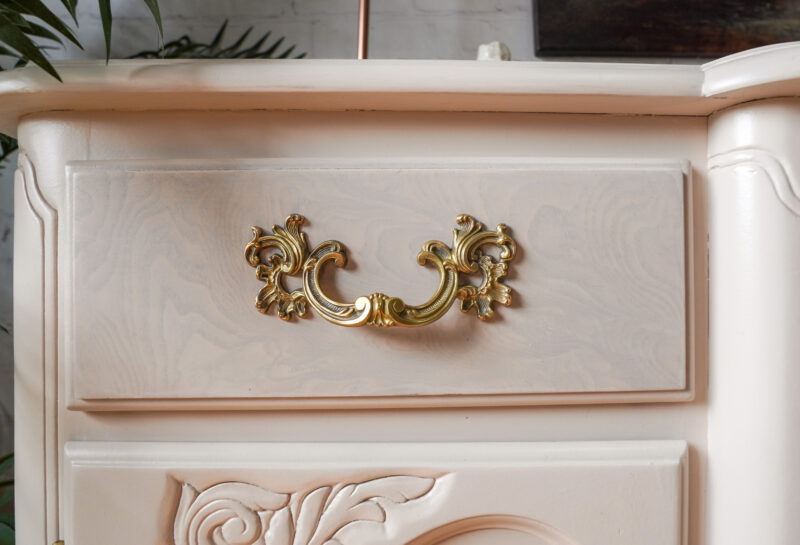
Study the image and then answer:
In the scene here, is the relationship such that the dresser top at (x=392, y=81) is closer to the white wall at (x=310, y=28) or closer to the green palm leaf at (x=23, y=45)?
the green palm leaf at (x=23, y=45)

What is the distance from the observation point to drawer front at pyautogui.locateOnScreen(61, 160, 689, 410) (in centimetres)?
37

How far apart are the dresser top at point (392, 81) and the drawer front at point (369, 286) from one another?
0.04m

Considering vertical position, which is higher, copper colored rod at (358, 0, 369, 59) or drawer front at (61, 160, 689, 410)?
copper colored rod at (358, 0, 369, 59)

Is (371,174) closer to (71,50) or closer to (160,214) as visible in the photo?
(160,214)

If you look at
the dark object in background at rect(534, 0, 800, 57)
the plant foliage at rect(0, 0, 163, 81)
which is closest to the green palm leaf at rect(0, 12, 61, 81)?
the plant foliage at rect(0, 0, 163, 81)

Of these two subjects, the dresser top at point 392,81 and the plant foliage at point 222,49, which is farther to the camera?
the plant foliage at point 222,49

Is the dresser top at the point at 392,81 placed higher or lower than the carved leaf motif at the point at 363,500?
higher

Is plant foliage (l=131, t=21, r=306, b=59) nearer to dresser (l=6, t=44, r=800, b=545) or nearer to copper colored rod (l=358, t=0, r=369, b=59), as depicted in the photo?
copper colored rod (l=358, t=0, r=369, b=59)

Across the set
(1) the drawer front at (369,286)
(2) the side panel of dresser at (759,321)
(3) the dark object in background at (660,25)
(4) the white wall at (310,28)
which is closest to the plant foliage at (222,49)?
(4) the white wall at (310,28)

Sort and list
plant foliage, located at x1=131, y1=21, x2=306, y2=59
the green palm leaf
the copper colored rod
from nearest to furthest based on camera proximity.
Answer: the green palm leaf → the copper colored rod → plant foliage, located at x1=131, y1=21, x2=306, y2=59

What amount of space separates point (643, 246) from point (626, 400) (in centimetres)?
10

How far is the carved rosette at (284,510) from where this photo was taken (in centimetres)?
38

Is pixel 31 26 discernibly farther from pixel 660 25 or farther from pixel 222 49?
pixel 660 25

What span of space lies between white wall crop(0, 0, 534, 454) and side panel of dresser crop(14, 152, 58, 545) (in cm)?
51
